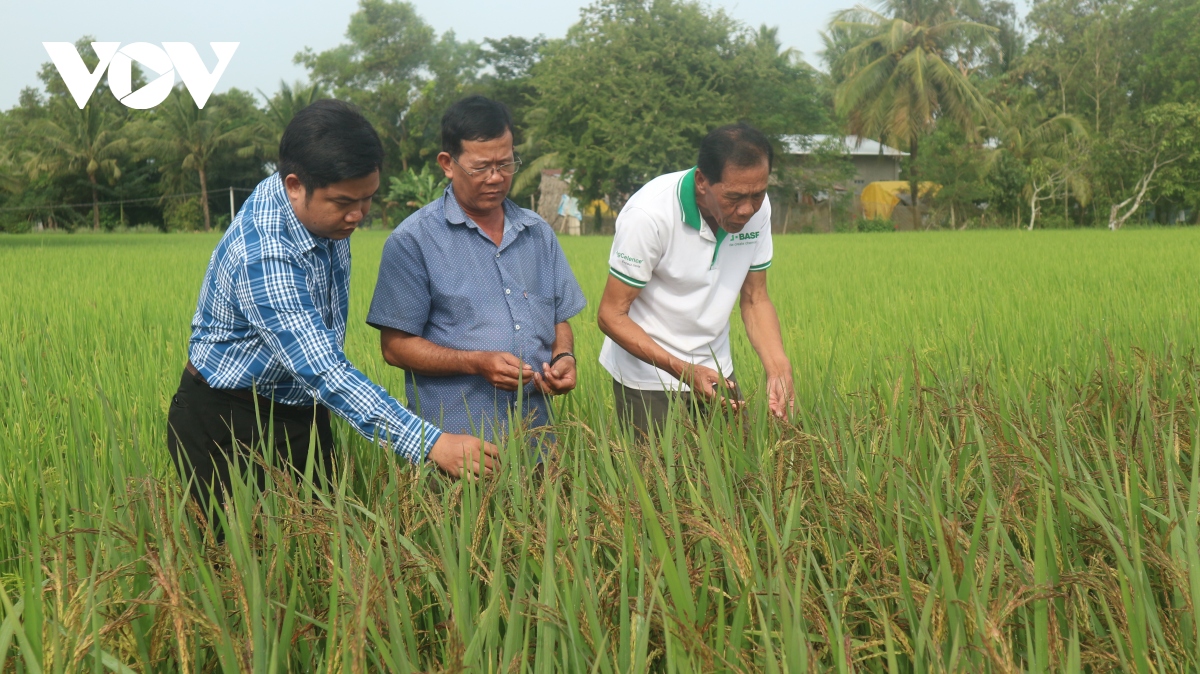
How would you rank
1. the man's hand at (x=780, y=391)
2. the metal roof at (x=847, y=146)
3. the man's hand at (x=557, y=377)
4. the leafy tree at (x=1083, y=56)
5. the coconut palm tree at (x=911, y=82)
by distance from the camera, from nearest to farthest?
the man's hand at (x=557, y=377)
the man's hand at (x=780, y=391)
the leafy tree at (x=1083, y=56)
the coconut palm tree at (x=911, y=82)
the metal roof at (x=847, y=146)

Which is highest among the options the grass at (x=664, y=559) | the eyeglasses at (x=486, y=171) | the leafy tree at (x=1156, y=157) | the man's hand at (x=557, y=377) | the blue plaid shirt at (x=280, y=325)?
the leafy tree at (x=1156, y=157)

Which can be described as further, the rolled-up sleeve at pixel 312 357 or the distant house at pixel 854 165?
the distant house at pixel 854 165

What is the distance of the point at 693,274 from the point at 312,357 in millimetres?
1091

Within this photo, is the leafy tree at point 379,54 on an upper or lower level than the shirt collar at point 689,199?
upper

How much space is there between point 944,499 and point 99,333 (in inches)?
172

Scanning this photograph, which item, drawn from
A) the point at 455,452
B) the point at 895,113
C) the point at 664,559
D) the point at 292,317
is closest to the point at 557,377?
the point at 455,452

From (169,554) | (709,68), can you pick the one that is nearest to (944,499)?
(169,554)

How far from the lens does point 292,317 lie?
163 centimetres

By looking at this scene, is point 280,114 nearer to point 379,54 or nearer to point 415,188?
point 415,188

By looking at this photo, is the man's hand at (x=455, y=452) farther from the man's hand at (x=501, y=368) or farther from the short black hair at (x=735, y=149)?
the short black hair at (x=735, y=149)

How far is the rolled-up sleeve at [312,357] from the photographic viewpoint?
1.62 m

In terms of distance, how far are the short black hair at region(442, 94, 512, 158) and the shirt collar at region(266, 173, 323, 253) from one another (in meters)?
0.41

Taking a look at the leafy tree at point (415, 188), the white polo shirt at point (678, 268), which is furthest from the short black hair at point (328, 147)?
the leafy tree at point (415, 188)

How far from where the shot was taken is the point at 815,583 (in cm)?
142
